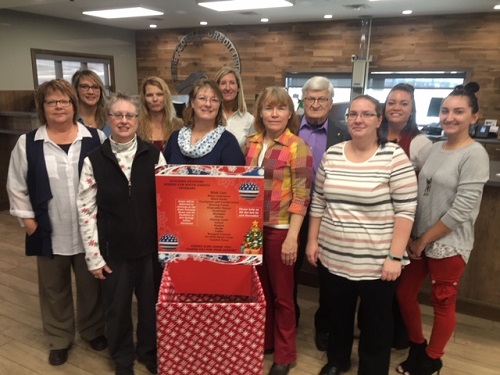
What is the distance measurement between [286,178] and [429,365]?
113 cm

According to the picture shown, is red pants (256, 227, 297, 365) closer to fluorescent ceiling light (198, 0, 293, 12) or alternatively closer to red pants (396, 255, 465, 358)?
red pants (396, 255, 465, 358)

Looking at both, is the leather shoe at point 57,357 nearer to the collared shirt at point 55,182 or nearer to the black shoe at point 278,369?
the collared shirt at point 55,182

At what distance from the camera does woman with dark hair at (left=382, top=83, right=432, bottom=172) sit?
6.38 ft

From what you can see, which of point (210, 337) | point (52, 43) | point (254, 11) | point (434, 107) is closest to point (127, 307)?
point (210, 337)

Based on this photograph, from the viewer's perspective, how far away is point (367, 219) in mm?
1609

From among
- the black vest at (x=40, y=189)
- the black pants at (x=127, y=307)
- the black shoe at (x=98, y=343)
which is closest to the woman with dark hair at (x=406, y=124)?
the black pants at (x=127, y=307)

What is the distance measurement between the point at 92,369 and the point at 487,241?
7.71 ft

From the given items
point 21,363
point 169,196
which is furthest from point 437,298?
point 21,363

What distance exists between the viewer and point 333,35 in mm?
6449

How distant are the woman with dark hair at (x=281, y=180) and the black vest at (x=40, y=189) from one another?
78 cm

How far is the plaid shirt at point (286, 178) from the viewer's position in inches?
70.0

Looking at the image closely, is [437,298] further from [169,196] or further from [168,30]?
[168,30]

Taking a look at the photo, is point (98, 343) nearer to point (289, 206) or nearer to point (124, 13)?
point (289, 206)

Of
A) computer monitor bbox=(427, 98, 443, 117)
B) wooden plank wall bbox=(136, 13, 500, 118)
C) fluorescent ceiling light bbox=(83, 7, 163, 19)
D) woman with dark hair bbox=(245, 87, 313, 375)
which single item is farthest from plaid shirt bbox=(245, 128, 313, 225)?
wooden plank wall bbox=(136, 13, 500, 118)
